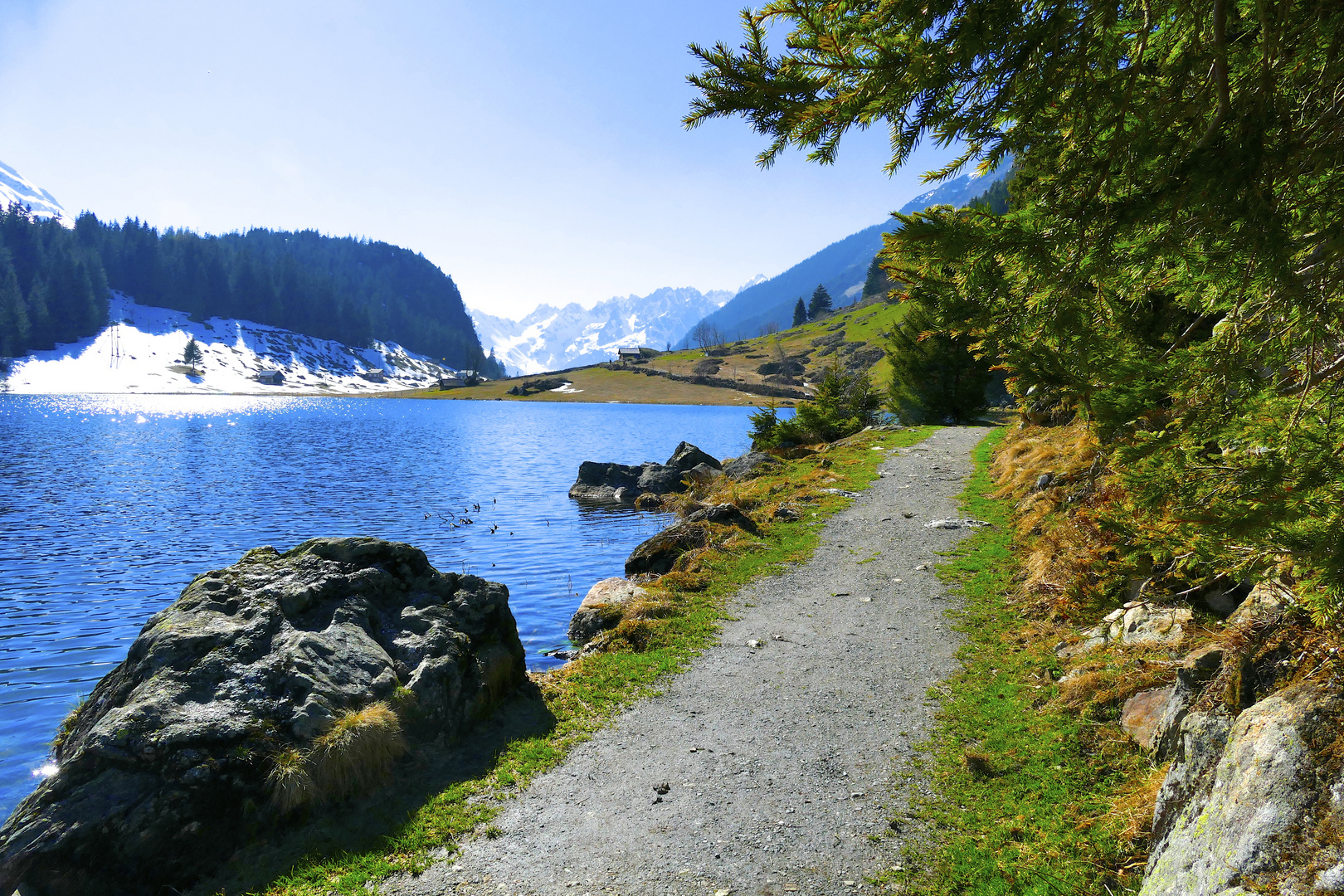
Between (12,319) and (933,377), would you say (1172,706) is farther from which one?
(12,319)

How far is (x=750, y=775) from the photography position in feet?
24.9

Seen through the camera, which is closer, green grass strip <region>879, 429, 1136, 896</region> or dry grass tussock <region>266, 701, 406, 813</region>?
green grass strip <region>879, 429, 1136, 896</region>

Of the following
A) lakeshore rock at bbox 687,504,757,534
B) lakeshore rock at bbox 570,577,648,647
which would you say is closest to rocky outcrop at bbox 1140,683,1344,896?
lakeshore rock at bbox 570,577,648,647

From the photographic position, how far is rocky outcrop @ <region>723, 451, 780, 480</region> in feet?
101

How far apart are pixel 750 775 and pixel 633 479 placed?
1224 inches

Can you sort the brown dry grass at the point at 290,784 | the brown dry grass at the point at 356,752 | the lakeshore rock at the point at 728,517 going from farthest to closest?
the lakeshore rock at the point at 728,517 → the brown dry grass at the point at 356,752 → the brown dry grass at the point at 290,784

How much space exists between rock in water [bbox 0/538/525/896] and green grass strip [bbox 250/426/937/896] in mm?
975

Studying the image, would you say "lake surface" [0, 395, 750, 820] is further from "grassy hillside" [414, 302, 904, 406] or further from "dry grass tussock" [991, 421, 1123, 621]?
"grassy hillside" [414, 302, 904, 406]

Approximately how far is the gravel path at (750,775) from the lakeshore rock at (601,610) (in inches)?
97.5

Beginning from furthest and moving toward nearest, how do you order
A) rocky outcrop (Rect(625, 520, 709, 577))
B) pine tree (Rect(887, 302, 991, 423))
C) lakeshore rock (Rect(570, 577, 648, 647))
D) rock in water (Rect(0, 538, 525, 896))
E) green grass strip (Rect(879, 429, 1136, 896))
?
pine tree (Rect(887, 302, 991, 423)) < rocky outcrop (Rect(625, 520, 709, 577)) < lakeshore rock (Rect(570, 577, 648, 647)) < rock in water (Rect(0, 538, 525, 896)) < green grass strip (Rect(879, 429, 1136, 896))

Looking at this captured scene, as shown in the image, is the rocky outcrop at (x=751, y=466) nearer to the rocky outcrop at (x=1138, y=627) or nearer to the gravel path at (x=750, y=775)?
the gravel path at (x=750, y=775)

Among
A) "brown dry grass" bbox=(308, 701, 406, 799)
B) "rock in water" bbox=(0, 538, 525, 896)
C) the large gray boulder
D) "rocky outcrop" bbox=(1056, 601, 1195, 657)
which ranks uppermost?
"rock in water" bbox=(0, 538, 525, 896)

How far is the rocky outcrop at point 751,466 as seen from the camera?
1208 inches

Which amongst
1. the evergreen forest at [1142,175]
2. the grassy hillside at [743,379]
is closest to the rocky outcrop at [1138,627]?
the evergreen forest at [1142,175]
